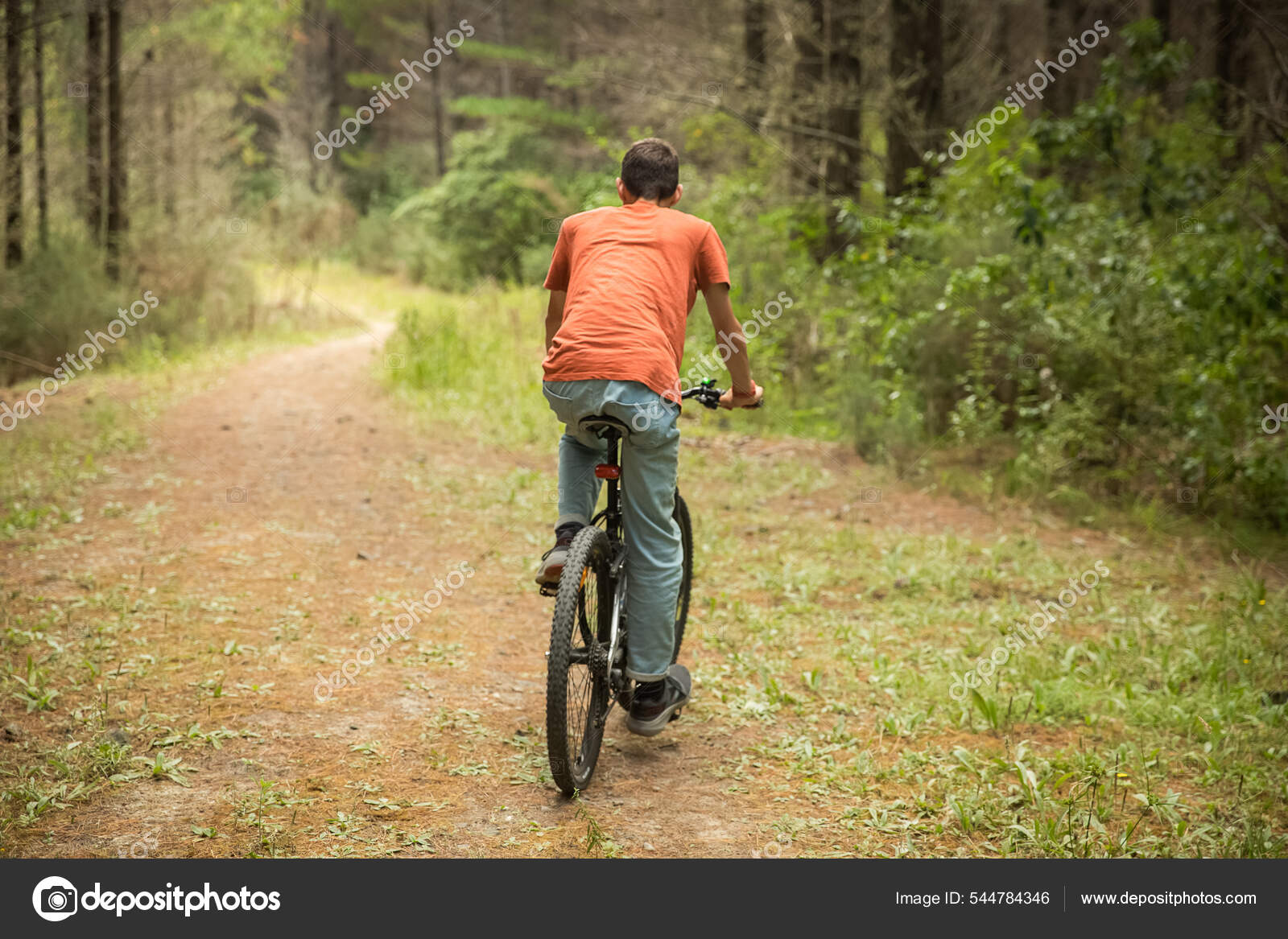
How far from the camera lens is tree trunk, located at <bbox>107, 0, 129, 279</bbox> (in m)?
14.4

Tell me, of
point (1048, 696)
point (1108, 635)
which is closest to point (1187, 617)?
point (1108, 635)

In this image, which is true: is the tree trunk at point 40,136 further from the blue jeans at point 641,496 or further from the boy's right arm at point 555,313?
the blue jeans at point 641,496

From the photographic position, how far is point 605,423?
347cm

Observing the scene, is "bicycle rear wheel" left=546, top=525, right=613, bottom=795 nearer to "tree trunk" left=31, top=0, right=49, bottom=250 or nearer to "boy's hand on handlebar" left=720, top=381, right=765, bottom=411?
"boy's hand on handlebar" left=720, top=381, right=765, bottom=411

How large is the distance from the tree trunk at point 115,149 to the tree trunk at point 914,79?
10321 mm

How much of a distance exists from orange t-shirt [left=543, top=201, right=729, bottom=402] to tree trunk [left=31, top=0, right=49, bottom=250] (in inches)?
486

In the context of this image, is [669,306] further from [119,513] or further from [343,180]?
[343,180]

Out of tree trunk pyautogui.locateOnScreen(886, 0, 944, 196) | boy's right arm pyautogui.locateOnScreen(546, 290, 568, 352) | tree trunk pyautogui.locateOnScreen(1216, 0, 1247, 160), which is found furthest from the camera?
tree trunk pyautogui.locateOnScreen(886, 0, 944, 196)

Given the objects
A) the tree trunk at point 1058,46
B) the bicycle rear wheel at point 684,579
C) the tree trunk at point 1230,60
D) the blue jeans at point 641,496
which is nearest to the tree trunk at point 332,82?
the tree trunk at point 1058,46

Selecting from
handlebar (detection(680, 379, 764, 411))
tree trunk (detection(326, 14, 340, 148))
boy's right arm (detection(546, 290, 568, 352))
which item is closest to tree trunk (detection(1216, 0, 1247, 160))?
handlebar (detection(680, 379, 764, 411))

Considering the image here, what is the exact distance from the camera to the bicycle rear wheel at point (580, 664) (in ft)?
Answer: 10.7

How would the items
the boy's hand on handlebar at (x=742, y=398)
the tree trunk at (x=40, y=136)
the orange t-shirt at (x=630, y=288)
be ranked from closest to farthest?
the orange t-shirt at (x=630, y=288) → the boy's hand on handlebar at (x=742, y=398) → the tree trunk at (x=40, y=136)
